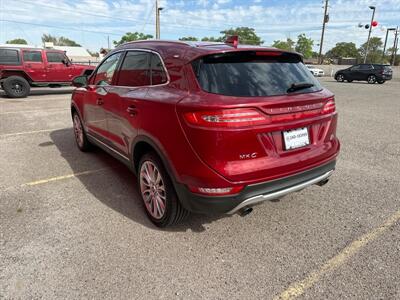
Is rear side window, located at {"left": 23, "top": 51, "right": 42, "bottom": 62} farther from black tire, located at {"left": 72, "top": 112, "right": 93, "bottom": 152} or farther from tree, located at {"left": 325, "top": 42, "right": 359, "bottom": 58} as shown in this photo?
tree, located at {"left": 325, "top": 42, "right": 359, "bottom": 58}

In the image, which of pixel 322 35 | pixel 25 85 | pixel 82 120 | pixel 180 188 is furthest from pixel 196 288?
pixel 322 35

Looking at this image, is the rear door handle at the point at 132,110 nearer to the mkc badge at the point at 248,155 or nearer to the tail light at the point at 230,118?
the tail light at the point at 230,118

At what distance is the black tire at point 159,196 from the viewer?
2.76m

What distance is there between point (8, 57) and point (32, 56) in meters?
0.88

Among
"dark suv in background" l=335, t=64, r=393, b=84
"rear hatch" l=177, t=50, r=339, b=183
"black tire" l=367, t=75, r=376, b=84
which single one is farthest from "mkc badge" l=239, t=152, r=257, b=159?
"black tire" l=367, t=75, r=376, b=84

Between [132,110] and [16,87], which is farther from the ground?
[132,110]

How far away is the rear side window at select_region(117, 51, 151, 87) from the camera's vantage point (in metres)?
3.16

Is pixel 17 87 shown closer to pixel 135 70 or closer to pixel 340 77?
pixel 135 70

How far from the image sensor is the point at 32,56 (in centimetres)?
1295

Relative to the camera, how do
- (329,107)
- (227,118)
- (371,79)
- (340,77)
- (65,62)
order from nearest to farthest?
(227,118) < (329,107) < (65,62) < (371,79) < (340,77)

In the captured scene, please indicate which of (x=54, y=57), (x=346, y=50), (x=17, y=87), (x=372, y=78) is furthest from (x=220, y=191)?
(x=346, y=50)

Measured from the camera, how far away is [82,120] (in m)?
4.97

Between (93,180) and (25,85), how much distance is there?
1093 centimetres

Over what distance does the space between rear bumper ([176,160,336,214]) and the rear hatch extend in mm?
71
